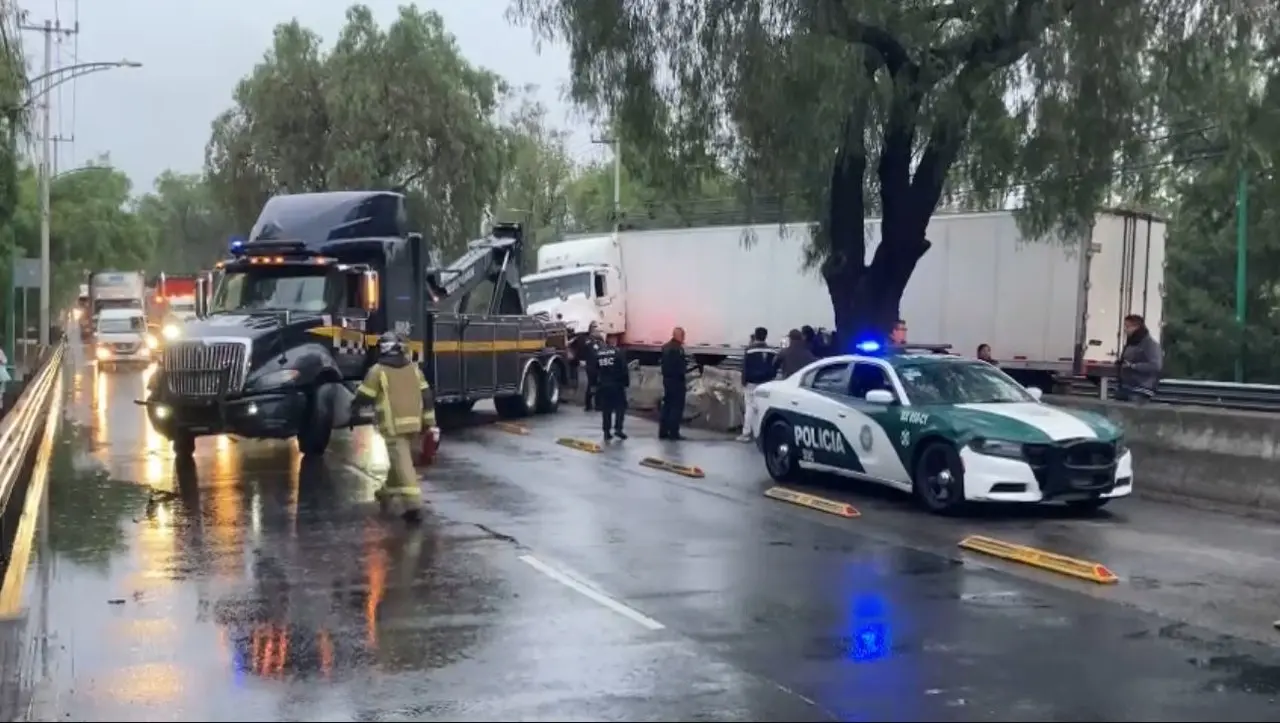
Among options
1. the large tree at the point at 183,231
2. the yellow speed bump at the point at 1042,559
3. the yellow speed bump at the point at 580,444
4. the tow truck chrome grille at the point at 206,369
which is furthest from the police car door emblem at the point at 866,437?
the large tree at the point at 183,231

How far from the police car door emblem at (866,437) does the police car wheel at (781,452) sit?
1355 mm

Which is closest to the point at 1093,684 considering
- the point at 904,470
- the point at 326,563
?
the point at 326,563

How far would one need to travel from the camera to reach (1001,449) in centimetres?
1338

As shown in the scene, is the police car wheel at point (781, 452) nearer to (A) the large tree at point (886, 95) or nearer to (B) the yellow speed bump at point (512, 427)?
(A) the large tree at point (886, 95)

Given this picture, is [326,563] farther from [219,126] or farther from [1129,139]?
[219,126]

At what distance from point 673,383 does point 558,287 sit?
14.0 metres

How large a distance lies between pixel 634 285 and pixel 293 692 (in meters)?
27.9

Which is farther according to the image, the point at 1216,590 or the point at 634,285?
the point at 634,285

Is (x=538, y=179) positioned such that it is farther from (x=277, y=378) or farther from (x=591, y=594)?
(x=591, y=594)

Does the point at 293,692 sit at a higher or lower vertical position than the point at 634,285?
lower

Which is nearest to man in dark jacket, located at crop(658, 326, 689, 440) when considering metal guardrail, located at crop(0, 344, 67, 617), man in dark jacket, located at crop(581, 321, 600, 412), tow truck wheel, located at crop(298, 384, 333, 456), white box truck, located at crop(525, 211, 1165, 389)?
white box truck, located at crop(525, 211, 1165, 389)

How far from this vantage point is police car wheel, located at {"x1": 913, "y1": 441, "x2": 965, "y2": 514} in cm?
1360

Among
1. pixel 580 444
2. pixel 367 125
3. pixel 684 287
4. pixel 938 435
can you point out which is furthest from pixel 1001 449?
pixel 367 125

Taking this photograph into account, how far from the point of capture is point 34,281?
4275 centimetres
